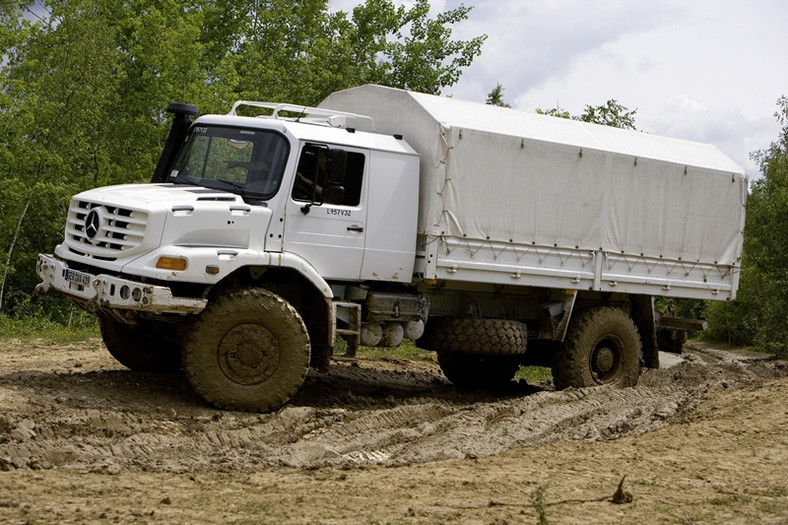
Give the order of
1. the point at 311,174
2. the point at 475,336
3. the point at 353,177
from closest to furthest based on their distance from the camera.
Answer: the point at 311,174, the point at 353,177, the point at 475,336

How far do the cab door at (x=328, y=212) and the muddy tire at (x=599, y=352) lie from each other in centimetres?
358

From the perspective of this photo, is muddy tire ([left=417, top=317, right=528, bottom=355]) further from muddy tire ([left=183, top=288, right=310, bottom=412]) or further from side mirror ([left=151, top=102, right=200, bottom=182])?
side mirror ([left=151, top=102, right=200, bottom=182])

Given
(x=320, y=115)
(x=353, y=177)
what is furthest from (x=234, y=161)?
(x=320, y=115)

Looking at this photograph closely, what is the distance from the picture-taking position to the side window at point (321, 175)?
10867 mm

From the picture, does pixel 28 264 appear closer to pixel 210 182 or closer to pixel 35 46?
pixel 35 46

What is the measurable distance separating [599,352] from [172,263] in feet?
20.9

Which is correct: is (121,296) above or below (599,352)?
above

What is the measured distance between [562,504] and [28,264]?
65.6 ft

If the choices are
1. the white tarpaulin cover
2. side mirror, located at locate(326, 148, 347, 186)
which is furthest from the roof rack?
side mirror, located at locate(326, 148, 347, 186)

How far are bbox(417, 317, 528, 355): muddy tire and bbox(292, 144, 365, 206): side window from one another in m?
2.31

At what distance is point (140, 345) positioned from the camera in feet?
37.8

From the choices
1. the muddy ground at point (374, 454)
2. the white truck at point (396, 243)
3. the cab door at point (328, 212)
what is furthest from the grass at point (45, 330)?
the cab door at point (328, 212)

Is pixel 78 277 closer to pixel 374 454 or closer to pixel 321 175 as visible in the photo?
pixel 321 175

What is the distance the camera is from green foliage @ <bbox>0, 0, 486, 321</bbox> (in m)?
21.3
